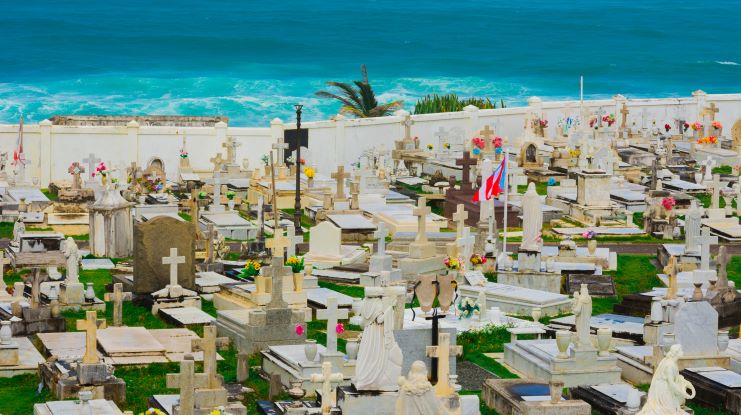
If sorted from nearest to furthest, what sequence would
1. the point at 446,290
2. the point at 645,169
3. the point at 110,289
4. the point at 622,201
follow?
the point at 446,290, the point at 110,289, the point at 622,201, the point at 645,169

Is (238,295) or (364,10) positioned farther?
(364,10)

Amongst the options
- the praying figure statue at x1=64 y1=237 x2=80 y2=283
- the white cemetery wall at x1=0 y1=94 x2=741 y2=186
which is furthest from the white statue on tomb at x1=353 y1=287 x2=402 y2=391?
the white cemetery wall at x1=0 y1=94 x2=741 y2=186

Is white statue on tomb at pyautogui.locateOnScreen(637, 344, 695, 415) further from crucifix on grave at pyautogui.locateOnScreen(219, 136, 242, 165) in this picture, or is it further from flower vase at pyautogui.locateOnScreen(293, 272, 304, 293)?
crucifix on grave at pyautogui.locateOnScreen(219, 136, 242, 165)

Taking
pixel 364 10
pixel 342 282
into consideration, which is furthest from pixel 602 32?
pixel 342 282

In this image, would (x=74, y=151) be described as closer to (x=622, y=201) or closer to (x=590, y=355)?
(x=622, y=201)

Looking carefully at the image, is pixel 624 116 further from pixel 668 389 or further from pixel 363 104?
pixel 668 389

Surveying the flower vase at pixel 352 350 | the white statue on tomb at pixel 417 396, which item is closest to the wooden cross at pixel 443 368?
the white statue on tomb at pixel 417 396

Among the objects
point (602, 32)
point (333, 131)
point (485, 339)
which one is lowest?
point (485, 339)
